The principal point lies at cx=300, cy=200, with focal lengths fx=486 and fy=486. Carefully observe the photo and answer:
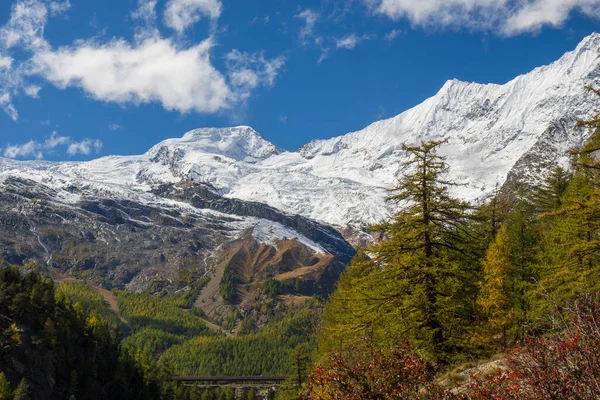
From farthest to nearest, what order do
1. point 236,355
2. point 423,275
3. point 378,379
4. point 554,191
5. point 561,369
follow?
1. point 236,355
2. point 554,191
3. point 423,275
4. point 378,379
5. point 561,369

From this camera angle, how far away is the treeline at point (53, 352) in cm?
6450

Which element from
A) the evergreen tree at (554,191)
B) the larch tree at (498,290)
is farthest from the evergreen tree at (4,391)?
the evergreen tree at (554,191)

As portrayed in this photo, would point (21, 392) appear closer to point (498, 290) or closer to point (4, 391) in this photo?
point (4, 391)

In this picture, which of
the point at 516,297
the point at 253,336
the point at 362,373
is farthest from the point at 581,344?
the point at 253,336

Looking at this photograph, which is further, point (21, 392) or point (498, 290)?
point (21, 392)

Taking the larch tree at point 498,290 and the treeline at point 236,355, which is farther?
the treeline at point 236,355

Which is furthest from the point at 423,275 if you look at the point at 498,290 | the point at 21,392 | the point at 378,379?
the point at 21,392

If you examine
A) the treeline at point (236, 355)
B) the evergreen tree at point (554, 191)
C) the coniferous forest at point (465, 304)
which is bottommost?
the treeline at point (236, 355)

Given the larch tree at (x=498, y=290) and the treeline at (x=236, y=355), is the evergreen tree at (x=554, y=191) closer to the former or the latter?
the larch tree at (x=498, y=290)

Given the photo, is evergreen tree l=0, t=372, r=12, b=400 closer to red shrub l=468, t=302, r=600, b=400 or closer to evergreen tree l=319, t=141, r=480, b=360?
evergreen tree l=319, t=141, r=480, b=360

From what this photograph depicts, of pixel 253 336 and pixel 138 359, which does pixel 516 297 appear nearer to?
pixel 138 359

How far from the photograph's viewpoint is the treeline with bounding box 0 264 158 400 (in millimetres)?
64500

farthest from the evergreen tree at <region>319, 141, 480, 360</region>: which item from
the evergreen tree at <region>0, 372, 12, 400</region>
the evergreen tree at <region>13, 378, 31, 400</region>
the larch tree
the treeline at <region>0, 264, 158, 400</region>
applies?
the treeline at <region>0, 264, 158, 400</region>

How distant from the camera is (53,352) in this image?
71.7 metres
